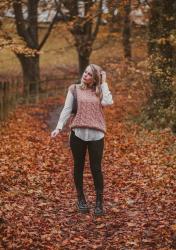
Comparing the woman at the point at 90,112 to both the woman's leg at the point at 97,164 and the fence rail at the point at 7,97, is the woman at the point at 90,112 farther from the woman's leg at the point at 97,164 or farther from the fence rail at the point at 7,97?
the fence rail at the point at 7,97

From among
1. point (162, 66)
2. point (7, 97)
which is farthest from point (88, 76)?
point (7, 97)

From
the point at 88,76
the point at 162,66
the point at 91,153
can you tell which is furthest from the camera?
the point at 162,66

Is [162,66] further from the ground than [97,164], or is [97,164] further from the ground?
[97,164]

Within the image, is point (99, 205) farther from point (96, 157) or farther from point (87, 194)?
point (87, 194)

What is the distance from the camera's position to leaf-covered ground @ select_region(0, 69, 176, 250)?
781cm

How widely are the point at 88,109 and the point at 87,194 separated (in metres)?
2.49

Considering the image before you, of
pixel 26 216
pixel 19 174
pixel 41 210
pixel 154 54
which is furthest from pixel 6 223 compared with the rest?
pixel 154 54

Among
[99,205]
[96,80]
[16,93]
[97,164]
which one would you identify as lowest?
[16,93]

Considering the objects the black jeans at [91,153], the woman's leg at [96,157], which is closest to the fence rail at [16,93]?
the black jeans at [91,153]

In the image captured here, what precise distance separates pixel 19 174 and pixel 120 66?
9.19m

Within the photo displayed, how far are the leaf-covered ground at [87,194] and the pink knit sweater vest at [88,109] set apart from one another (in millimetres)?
1510

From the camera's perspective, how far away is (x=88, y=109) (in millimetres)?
8781

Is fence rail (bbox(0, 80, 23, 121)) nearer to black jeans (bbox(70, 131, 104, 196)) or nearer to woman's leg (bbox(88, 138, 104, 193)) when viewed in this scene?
black jeans (bbox(70, 131, 104, 196))

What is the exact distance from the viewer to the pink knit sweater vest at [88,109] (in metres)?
8.77
